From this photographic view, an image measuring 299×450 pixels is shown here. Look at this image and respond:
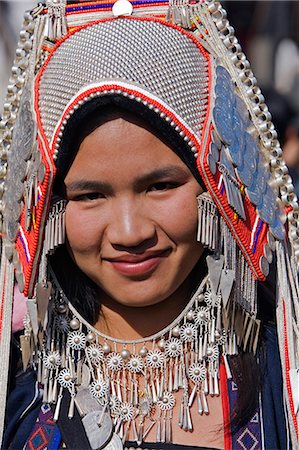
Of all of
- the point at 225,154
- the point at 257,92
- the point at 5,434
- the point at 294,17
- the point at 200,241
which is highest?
the point at 294,17

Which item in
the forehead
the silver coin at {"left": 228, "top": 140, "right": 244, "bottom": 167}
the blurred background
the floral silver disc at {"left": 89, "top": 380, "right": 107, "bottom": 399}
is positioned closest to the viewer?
the forehead

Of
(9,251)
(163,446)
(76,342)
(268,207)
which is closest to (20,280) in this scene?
(9,251)

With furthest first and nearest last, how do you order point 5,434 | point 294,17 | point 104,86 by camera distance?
1. point 294,17
2. point 5,434
3. point 104,86

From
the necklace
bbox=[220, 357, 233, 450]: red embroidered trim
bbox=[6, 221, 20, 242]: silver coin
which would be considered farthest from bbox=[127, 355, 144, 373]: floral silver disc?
bbox=[6, 221, 20, 242]: silver coin

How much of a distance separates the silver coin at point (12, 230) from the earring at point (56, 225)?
15 cm

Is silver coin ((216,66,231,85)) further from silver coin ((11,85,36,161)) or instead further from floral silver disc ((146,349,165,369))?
floral silver disc ((146,349,165,369))

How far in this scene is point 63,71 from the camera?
2.50 m

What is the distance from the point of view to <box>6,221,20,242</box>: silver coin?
266cm

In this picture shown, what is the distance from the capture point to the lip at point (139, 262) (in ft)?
8.09

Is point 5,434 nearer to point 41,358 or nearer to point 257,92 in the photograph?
point 41,358

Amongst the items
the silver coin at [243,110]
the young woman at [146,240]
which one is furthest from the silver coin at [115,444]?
the silver coin at [243,110]

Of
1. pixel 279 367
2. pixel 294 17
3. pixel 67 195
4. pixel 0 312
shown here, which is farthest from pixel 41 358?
pixel 294 17

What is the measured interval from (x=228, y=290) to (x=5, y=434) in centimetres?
66

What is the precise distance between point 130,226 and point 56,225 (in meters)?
0.21
